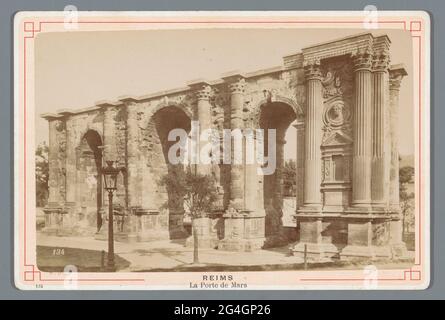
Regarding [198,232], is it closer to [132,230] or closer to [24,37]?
[132,230]

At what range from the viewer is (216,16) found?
9281 millimetres

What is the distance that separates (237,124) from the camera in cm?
1060

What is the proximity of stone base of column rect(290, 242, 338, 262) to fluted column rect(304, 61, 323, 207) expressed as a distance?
29.9 inches

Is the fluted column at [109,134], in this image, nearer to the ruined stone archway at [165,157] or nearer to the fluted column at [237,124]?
the ruined stone archway at [165,157]

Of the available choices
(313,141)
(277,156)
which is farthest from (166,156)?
(313,141)

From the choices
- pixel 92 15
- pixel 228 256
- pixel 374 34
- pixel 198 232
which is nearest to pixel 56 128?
pixel 92 15

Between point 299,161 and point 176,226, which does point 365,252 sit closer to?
point 299,161

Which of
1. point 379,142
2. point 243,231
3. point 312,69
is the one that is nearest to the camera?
point 379,142

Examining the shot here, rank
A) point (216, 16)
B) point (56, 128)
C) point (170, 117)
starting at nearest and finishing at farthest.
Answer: point (216, 16), point (56, 128), point (170, 117)

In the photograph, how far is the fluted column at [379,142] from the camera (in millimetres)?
9789

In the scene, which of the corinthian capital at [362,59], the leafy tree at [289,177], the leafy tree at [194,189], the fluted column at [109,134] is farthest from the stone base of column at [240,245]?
the corinthian capital at [362,59]

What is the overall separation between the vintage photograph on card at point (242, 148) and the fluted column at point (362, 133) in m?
0.02

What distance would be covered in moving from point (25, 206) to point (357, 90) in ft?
20.4

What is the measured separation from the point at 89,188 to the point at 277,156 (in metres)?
3.88
